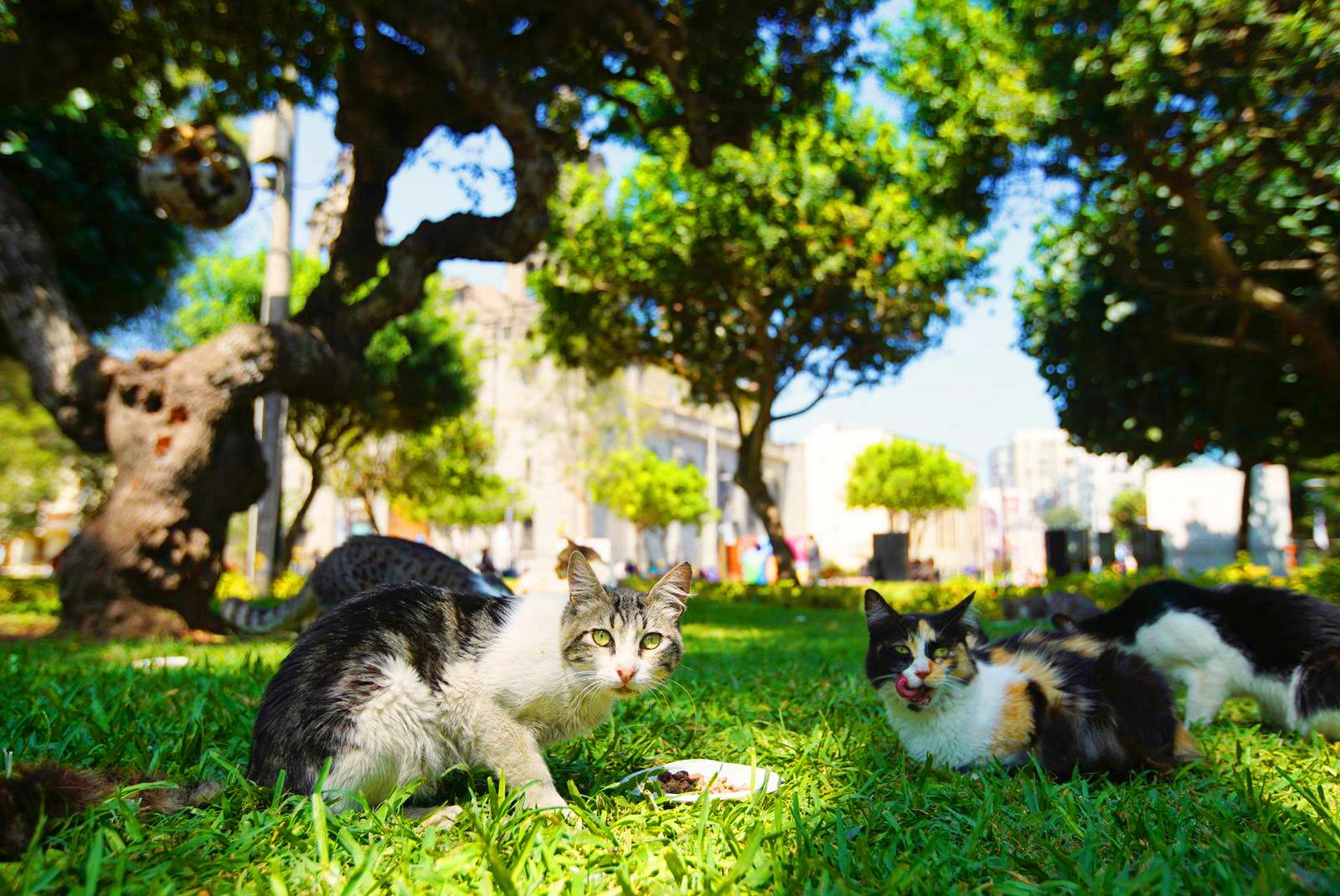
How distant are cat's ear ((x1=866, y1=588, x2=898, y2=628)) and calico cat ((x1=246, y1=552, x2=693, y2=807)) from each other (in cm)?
102

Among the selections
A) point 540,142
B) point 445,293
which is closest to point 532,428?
point 445,293

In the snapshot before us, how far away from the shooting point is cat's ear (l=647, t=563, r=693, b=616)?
9.10 feet

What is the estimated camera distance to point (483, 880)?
1906mm

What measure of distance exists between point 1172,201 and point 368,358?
55.7 ft

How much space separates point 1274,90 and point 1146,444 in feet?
27.6

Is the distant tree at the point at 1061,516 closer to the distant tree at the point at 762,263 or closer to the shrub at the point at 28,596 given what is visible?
the distant tree at the point at 762,263

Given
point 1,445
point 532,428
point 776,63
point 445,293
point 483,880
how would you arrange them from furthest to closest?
point 532,428, point 445,293, point 1,445, point 776,63, point 483,880

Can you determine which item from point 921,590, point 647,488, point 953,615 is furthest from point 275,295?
point 647,488

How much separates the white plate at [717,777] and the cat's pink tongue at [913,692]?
1.95 feet

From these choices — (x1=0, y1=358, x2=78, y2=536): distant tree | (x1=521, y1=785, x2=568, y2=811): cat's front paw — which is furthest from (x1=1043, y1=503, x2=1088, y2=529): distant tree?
(x1=521, y1=785, x2=568, y2=811): cat's front paw

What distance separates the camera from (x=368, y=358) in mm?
20516

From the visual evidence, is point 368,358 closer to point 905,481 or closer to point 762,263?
point 762,263

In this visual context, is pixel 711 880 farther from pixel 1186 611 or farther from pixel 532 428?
pixel 532 428

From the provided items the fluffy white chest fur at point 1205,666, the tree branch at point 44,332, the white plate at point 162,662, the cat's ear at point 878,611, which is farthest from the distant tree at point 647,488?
the cat's ear at point 878,611
